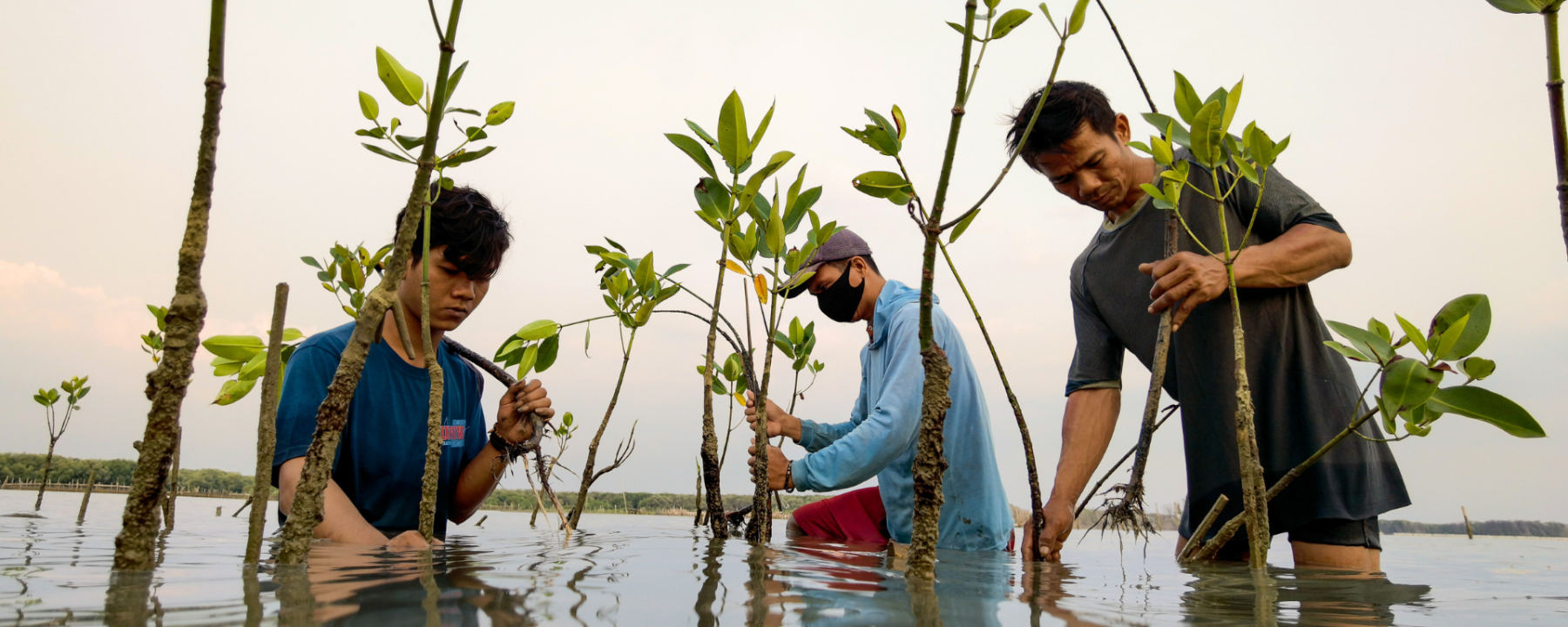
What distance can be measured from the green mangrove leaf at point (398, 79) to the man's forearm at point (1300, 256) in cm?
200

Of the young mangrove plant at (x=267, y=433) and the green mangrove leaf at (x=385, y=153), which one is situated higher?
the green mangrove leaf at (x=385, y=153)

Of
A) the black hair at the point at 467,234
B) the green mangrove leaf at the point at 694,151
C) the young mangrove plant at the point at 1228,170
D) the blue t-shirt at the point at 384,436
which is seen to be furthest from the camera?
the blue t-shirt at the point at 384,436

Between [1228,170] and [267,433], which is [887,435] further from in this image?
[267,433]

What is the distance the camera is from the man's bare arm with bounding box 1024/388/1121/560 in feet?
8.26

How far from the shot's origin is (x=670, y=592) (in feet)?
3.70

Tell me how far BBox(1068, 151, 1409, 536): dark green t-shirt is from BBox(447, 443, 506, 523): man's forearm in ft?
7.45

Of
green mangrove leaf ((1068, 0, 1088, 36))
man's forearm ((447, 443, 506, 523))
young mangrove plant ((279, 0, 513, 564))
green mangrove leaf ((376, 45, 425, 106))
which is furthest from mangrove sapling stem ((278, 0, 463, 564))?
man's forearm ((447, 443, 506, 523))

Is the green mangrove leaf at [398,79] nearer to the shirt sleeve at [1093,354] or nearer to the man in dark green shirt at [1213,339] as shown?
the man in dark green shirt at [1213,339]

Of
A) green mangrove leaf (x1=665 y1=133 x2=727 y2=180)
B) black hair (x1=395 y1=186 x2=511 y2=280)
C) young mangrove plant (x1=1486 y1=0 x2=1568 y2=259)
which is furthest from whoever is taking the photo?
black hair (x1=395 y1=186 x2=511 y2=280)

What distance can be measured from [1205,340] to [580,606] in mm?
2081

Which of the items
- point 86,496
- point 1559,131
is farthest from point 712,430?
point 86,496

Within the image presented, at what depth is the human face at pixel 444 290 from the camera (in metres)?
2.45

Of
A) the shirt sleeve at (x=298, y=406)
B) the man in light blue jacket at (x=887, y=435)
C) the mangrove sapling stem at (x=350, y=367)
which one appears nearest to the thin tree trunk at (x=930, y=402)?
the mangrove sapling stem at (x=350, y=367)

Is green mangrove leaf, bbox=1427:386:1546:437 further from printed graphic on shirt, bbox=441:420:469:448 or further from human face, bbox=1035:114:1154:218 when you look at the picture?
printed graphic on shirt, bbox=441:420:469:448
